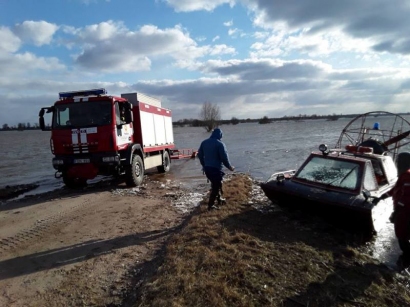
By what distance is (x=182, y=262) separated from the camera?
471 centimetres

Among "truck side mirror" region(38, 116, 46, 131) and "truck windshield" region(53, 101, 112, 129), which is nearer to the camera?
"truck windshield" region(53, 101, 112, 129)

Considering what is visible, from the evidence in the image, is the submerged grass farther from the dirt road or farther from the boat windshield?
the boat windshield

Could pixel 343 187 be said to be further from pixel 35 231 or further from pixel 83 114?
pixel 83 114

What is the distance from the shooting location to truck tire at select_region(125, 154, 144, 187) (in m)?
11.5

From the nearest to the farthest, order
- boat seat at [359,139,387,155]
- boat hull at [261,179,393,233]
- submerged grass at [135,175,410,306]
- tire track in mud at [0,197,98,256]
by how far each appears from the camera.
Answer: submerged grass at [135,175,410,306] < tire track in mud at [0,197,98,256] < boat hull at [261,179,393,233] < boat seat at [359,139,387,155]

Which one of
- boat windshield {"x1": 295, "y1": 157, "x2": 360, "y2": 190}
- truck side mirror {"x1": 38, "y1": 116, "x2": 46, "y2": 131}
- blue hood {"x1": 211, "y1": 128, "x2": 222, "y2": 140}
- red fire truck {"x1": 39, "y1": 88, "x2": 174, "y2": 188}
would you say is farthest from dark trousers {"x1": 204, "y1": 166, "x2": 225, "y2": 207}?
truck side mirror {"x1": 38, "y1": 116, "x2": 46, "y2": 131}

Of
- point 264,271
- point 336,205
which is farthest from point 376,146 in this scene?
point 264,271

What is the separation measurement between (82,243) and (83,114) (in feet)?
18.6

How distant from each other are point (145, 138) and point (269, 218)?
23.6 ft

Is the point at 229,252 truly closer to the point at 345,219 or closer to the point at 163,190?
the point at 345,219

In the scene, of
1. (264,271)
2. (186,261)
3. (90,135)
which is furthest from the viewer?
(90,135)

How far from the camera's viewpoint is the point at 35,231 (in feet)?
22.9

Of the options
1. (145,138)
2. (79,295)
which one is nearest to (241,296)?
(79,295)

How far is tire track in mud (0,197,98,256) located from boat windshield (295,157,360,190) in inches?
216
